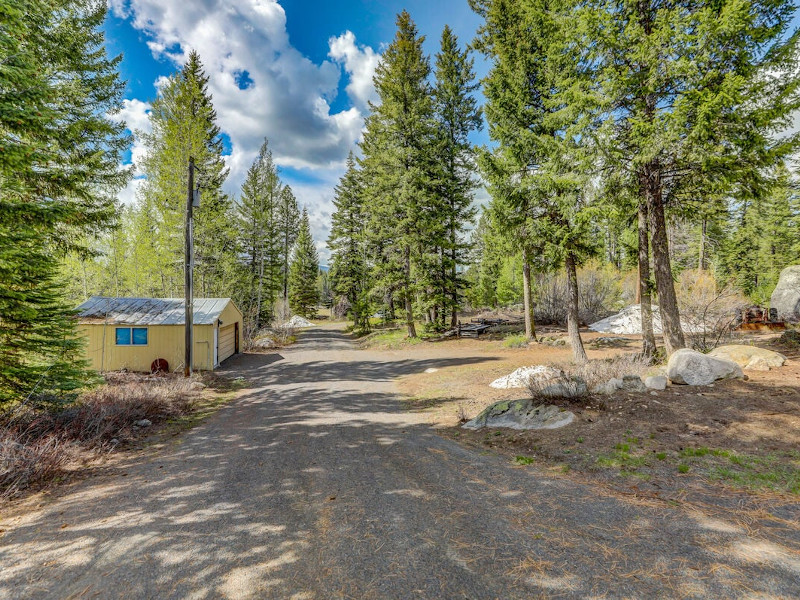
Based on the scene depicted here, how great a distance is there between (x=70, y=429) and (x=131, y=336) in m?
9.20

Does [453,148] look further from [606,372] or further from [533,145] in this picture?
[606,372]

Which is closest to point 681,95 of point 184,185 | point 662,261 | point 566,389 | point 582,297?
point 662,261

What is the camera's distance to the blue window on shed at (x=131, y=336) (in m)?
13.1

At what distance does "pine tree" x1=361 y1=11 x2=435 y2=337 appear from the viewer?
1795 cm

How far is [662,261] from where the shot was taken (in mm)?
8172

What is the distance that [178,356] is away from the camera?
13.1m

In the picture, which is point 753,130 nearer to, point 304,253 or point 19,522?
point 19,522

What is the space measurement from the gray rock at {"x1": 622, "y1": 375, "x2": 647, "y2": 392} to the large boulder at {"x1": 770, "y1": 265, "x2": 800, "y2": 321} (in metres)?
20.1

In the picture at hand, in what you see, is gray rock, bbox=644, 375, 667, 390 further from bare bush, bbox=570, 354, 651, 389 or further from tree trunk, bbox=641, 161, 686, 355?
tree trunk, bbox=641, 161, 686, 355

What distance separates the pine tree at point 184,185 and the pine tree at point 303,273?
1883cm

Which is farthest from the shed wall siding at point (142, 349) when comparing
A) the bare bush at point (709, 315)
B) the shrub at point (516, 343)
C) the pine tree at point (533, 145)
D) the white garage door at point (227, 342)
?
the bare bush at point (709, 315)

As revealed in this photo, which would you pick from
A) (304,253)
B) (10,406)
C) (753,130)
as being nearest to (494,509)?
(10,406)

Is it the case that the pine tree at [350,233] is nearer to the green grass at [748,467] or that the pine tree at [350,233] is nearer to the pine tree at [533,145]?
the pine tree at [533,145]

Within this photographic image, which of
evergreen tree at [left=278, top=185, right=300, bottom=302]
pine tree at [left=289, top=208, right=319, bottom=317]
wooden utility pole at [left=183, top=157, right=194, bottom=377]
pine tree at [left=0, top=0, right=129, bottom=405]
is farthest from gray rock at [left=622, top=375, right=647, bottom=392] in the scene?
pine tree at [left=289, top=208, right=319, bottom=317]
